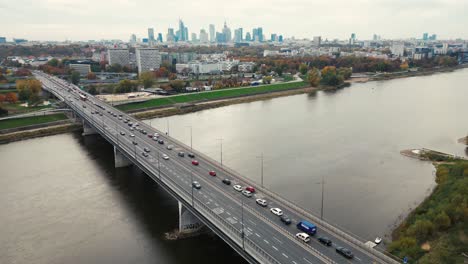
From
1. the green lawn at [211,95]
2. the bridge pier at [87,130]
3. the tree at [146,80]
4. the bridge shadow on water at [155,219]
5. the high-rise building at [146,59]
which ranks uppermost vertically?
the high-rise building at [146,59]

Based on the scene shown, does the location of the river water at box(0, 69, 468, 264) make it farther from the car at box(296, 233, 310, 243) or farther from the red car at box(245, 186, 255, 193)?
the car at box(296, 233, 310, 243)

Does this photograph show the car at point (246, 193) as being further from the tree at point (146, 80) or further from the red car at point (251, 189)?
the tree at point (146, 80)

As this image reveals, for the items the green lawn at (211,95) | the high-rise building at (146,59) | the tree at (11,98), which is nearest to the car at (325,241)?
the green lawn at (211,95)

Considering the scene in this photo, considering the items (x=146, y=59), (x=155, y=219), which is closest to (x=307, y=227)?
(x=155, y=219)

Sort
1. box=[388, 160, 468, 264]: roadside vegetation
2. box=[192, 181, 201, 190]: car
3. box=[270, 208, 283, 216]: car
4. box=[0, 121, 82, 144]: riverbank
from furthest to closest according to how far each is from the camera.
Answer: box=[0, 121, 82, 144]: riverbank < box=[192, 181, 201, 190]: car < box=[270, 208, 283, 216]: car < box=[388, 160, 468, 264]: roadside vegetation

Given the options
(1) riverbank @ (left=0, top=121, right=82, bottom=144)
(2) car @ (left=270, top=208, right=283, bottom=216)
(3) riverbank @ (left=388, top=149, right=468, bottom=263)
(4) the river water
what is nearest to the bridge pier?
(4) the river water
